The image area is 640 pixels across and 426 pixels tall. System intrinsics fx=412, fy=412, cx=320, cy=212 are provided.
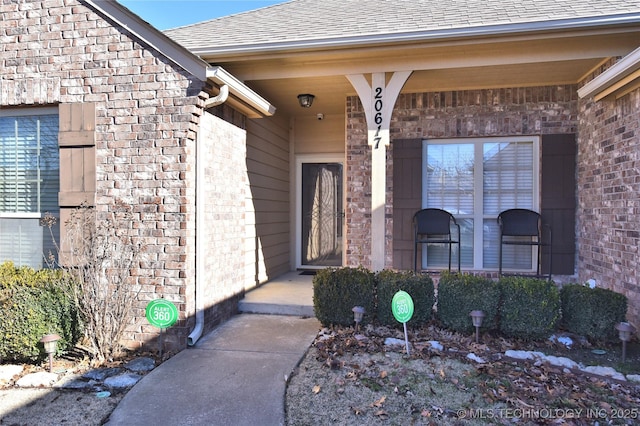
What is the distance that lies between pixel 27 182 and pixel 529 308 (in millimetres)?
5093

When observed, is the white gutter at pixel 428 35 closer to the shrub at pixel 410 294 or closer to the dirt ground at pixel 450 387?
the shrub at pixel 410 294

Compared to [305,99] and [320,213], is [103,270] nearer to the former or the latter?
[305,99]

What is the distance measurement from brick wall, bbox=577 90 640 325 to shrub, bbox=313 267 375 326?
251 cm

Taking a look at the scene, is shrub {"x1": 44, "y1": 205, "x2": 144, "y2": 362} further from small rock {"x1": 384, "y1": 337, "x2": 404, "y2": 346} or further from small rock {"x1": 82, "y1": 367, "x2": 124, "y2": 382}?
small rock {"x1": 384, "y1": 337, "x2": 404, "y2": 346}

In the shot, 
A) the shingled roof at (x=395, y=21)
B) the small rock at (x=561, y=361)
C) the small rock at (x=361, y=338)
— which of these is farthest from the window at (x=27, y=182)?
the small rock at (x=561, y=361)

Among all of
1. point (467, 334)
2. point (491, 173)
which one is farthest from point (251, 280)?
point (491, 173)

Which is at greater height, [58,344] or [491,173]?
[491,173]

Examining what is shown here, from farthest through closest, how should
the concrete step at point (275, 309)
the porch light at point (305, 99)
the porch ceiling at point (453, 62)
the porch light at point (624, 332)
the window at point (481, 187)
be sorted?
the porch light at point (305, 99), the window at point (481, 187), the concrete step at point (275, 309), the porch ceiling at point (453, 62), the porch light at point (624, 332)

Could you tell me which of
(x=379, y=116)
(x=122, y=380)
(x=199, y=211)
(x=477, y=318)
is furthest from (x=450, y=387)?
(x=379, y=116)

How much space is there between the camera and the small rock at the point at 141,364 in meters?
3.45

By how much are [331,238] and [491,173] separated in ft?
9.29

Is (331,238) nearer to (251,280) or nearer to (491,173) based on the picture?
(251,280)

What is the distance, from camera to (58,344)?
3621mm

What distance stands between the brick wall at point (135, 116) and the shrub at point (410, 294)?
1809 mm
